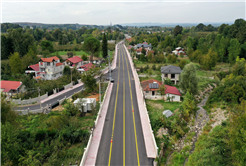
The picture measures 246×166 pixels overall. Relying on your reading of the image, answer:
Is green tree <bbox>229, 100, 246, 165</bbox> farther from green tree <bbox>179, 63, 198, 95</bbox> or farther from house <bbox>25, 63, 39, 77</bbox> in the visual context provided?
house <bbox>25, 63, 39, 77</bbox>

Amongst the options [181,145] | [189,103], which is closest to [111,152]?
[181,145]

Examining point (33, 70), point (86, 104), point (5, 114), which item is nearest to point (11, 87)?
point (33, 70)

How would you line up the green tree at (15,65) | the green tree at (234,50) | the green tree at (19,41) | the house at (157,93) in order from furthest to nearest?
the green tree at (234,50) → the green tree at (19,41) → the green tree at (15,65) → the house at (157,93)

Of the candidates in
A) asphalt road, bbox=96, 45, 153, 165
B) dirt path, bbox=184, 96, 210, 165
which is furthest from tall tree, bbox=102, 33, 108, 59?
dirt path, bbox=184, 96, 210, 165

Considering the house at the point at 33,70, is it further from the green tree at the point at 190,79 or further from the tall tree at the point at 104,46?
the green tree at the point at 190,79

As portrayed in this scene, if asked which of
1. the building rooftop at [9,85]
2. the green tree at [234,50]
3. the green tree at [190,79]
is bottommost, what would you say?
the building rooftop at [9,85]

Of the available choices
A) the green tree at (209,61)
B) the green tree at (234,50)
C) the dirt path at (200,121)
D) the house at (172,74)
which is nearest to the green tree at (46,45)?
the house at (172,74)
